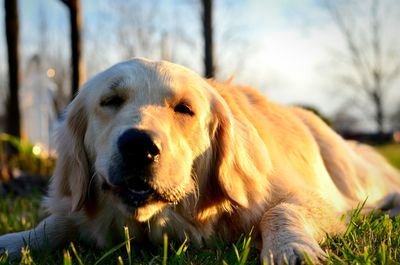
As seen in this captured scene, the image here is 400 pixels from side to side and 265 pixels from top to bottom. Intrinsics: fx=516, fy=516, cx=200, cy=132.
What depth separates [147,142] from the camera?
2.28 metres

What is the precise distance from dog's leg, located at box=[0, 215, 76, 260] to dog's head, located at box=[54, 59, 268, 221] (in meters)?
0.19

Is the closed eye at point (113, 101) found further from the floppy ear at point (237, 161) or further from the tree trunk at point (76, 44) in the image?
the tree trunk at point (76, 44)

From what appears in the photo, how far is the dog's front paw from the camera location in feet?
7.17

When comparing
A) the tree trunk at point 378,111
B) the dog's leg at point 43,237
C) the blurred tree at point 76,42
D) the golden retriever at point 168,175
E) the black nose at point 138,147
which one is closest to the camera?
the black nose at point 138,147

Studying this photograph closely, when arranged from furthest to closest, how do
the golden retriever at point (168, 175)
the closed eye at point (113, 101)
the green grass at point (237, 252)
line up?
A: the closed eye at point (113, 101)
the golden retriever at point (168, 175)
the green grass at point (237, 252)

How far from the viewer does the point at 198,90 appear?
297cm

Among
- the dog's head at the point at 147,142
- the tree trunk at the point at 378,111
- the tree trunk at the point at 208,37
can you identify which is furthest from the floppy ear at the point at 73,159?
the tree trunk at the point at 378,111

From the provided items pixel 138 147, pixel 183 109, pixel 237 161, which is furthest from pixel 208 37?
pixel 138 147

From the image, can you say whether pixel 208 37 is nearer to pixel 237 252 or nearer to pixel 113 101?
pixel 113 101

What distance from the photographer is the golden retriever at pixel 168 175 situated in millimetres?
2408

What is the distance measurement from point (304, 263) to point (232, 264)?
0.33 metres

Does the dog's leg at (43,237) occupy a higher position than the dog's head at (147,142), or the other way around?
the dog's head at (147,142)

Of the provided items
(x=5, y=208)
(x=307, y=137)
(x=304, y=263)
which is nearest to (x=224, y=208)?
(x=304, y=263)

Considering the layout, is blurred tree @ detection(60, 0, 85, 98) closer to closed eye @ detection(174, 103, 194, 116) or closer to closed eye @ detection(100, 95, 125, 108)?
closed eye @ detection(100, 95, 125, 108)
